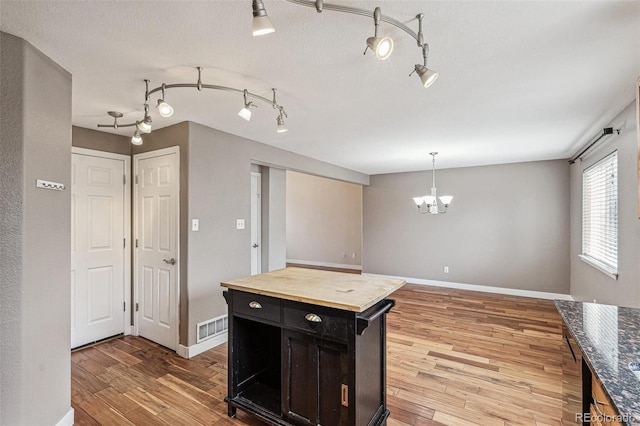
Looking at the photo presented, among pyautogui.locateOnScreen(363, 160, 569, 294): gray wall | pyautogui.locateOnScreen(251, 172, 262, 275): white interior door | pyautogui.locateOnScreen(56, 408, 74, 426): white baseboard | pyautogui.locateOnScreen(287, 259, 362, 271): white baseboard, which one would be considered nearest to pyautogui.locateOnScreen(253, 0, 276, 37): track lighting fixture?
pyautogui.locateOnScreen(56, 408, 74, 426): white baseboard

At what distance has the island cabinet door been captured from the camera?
67.1 inches

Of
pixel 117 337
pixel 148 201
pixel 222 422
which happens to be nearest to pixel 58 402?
pixel 222 422

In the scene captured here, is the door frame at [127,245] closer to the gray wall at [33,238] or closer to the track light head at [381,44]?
the gray wall at [33,238]

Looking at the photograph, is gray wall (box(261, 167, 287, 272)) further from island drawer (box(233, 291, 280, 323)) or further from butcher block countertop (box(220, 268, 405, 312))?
island drawer (box(233, 291, 280, 323))

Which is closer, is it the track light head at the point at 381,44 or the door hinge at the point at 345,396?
the track light head at the point at 381,44

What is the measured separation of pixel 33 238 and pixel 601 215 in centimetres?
539

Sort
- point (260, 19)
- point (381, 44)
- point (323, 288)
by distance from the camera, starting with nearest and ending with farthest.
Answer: point (260, 19)
point (381, 44)
point (323, 288)

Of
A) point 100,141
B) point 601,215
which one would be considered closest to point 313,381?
point 100,141

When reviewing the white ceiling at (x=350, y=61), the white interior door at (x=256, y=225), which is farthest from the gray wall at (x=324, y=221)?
the white ceiling at (x=350, y=61)

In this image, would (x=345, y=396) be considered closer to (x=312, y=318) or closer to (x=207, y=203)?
(x=312, y=318)

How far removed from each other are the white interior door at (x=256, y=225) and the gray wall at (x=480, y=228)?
316cm

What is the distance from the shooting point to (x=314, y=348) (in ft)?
5.89

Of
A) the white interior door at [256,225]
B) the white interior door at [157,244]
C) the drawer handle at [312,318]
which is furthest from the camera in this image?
the white interior door at [256,225]

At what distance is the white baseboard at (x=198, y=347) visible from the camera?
301 cm
